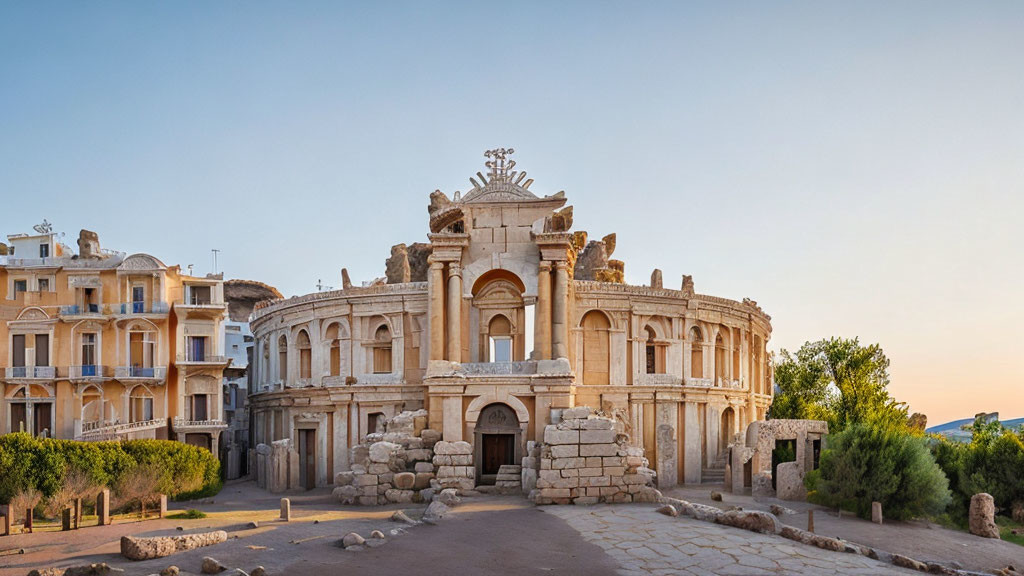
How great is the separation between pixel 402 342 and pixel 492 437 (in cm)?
750

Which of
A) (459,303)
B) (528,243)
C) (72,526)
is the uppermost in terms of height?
(528,243)

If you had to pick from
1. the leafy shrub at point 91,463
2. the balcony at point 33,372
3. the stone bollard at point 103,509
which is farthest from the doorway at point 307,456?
the stone bollard at point 103,509

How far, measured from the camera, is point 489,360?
33531 millimetres

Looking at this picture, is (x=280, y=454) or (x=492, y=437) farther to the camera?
(x=280, y=454)

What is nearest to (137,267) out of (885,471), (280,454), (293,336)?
(293,336)

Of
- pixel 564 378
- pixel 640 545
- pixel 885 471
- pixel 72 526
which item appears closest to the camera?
pixel 640 545

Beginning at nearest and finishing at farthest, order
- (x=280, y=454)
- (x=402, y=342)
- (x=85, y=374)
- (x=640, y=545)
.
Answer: (x=640, y=545), (x=280, y=454), (x=402, y=342), (x=85, y=374)

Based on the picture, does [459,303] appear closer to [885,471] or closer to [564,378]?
[564,378]

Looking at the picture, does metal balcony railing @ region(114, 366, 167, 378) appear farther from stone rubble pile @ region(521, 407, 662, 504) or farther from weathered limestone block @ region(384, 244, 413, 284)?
stone rubble pile @ region(521, 407, 662, 504)

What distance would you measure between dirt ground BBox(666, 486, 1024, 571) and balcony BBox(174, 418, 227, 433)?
2295 cm

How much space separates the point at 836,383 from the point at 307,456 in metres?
33.9

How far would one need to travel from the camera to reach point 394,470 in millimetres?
27719

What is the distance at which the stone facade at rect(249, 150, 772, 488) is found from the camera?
97.1 ft

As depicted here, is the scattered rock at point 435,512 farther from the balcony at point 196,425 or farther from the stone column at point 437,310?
the balcony at point 196,425
